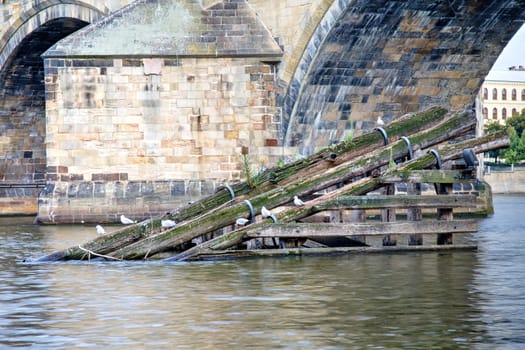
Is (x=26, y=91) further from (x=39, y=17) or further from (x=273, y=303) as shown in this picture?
(x=273, y=303)

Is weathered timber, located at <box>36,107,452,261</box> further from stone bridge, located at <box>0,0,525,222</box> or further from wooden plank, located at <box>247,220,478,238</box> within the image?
stone bridge, located at <box>0,0,525,222</box>

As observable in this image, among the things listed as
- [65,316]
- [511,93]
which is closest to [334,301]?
[65,316]

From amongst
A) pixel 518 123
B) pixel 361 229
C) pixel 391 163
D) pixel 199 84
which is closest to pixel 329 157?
pixel 391 163

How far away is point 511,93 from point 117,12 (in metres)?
71.2

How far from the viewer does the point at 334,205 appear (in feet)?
49.0

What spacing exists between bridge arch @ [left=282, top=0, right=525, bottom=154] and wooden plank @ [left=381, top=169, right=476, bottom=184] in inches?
313

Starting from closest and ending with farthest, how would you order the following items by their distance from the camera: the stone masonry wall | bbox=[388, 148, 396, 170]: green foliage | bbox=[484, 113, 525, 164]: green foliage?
bbox=[388, 148, 396, 170]: green foliage, the stone masonry wall, bbox=[484, 113, 525, 164]: green foliage

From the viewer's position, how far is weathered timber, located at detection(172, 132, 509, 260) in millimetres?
14977

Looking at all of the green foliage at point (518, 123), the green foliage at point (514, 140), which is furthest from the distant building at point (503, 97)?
the green foliage at point (518, 123)

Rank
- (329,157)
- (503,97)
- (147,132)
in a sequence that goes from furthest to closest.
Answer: (503,97)
(147,132)
(329,157)

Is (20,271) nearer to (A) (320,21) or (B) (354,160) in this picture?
(B) (354,160)

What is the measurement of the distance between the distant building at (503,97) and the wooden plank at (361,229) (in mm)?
77259

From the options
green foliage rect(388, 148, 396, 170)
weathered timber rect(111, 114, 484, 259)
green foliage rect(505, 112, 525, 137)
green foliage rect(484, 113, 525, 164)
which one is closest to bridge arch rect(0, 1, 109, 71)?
weathered timber rect(111, 114, 484, 259)

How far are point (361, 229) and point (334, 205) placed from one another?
440mm
